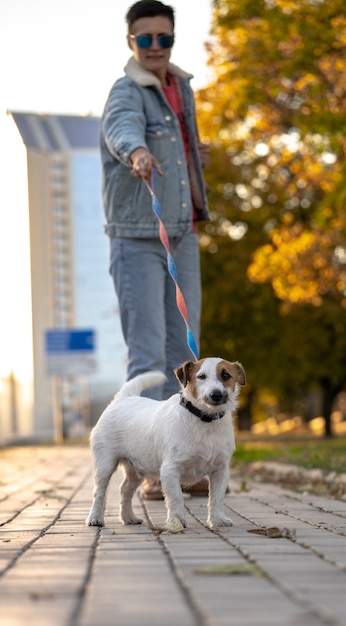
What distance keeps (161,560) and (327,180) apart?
2044cm

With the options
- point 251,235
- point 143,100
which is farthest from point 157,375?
point 251,235

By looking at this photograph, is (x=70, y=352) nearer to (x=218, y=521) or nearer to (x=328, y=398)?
(x=328, y=398)

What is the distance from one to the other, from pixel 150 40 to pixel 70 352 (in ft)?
132

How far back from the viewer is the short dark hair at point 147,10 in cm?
744

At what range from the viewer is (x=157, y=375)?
6484 mm

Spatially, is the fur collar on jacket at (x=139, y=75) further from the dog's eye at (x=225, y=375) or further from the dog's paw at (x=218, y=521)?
the dog's paw at (x=218, y=521)

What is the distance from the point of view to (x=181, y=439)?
5.57m

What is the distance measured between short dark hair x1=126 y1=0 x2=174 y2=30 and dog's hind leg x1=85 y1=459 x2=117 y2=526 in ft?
10.0

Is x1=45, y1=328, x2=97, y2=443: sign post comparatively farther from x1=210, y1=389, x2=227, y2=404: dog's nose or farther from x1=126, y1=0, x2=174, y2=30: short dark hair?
x1=210, y1=389, x2=227, y2=404: dog's nose

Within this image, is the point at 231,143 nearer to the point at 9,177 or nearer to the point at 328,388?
the point at 328,388

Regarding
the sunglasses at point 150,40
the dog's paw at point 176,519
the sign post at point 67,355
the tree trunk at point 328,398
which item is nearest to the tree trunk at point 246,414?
the tree trunk at point 328,398

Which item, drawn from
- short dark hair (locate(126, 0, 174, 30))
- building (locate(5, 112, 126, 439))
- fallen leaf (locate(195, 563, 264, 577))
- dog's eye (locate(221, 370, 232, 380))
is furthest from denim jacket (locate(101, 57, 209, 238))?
building (locate(5, 112, 126, 439))

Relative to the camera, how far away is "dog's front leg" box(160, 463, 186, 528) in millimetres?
5500

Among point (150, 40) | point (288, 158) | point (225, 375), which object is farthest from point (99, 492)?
point (288, 158)
